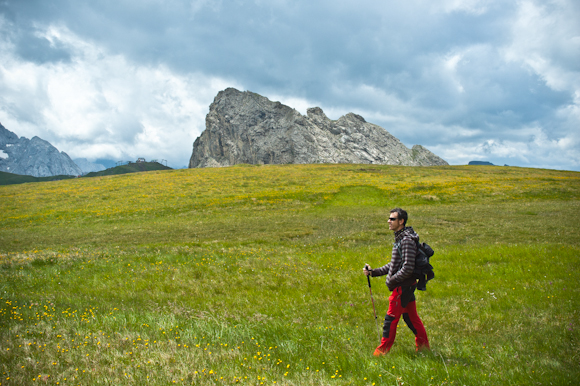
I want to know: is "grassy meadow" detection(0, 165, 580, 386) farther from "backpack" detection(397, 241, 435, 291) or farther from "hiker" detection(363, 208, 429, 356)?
"backpack" detection(397, 241, 435, 291)

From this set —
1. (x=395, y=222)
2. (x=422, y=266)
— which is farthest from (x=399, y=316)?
(x=395, y=222)

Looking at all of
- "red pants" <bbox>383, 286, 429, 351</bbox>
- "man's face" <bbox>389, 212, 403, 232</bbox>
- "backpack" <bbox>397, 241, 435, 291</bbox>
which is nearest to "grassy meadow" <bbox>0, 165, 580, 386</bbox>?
"red pants" <bbox>383, 286, 429, 351</bbox>

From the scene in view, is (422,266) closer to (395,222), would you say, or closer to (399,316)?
(395,222)

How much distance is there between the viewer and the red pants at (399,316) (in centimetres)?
588

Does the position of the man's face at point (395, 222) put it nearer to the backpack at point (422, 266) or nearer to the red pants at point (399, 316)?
the backpack at point (422, 266)

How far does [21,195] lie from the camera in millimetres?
54344

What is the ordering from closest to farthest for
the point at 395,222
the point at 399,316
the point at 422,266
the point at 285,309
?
1. the point at 422,266
2. the point at 395,222
3. the point at 399,316
4. the point at 285,309

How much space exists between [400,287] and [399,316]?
0.66 metres

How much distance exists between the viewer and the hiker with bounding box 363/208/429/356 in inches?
225

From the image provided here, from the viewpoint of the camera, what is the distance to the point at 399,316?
5988mm

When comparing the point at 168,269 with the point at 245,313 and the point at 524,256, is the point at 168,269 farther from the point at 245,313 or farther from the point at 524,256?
the point at 524,256

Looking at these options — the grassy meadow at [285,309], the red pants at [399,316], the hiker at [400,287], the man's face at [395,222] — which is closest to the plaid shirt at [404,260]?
the hiker at [400,287]

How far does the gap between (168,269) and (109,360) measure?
8126 mm

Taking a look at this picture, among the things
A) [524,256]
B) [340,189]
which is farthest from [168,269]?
[340,189]
